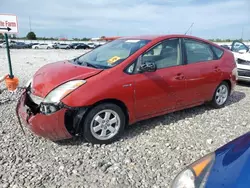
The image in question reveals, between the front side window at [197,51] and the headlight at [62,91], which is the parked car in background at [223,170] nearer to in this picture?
the headlight at [62,91]

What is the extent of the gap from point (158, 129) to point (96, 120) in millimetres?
1150

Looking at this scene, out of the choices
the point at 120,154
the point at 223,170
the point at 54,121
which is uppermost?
the point at 223,170

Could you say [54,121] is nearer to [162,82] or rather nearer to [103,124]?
[103,124]

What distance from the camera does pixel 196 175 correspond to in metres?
1.58

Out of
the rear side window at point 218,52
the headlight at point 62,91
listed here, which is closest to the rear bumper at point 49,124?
the headlight at point 62,91

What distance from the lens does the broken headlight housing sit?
2842mm

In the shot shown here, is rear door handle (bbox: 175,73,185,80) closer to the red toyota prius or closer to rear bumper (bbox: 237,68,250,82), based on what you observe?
the red toyota prius

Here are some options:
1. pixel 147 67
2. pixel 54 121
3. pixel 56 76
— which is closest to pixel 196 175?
pixel 54 121

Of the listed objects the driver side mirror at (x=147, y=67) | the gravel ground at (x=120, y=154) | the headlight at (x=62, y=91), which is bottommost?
the gravel ground at (x=120, y=154)

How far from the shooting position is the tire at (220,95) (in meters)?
4.65

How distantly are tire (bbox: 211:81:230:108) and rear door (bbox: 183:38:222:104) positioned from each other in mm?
190

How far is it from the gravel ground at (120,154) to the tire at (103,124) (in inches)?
4.8

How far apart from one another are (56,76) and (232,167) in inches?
95.6

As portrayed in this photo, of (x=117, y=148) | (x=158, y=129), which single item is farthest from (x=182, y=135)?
(x=117, y=148)
